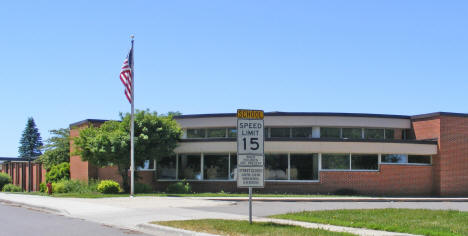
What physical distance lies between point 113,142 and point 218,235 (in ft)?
59.3

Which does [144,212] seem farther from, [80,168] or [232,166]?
[80,168]

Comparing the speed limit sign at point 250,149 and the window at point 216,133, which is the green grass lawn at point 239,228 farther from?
the window at point 216,133

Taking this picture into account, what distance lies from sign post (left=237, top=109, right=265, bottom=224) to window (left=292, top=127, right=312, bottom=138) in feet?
65.0

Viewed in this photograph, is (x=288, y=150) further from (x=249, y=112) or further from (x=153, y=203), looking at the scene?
(x=249, y=112)

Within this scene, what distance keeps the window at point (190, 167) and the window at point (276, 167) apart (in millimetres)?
4387

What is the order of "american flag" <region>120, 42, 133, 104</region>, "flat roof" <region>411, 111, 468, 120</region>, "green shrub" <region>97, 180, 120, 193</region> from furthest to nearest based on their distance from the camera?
"flat roof" <region>411, 111, 468, 120</region>, "green shrub" <region>97, 180, 120, 193</region>, "american flag" <region>120, 42, 133, 104</region>

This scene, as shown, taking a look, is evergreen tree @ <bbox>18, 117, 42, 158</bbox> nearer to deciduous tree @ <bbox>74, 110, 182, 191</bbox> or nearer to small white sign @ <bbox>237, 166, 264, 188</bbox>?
deciduous tree @ <bbox>74, 110, 182, 191</bbox>

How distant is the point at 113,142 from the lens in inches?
1170

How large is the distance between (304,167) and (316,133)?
8.08ft

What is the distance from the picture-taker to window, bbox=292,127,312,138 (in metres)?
33.9

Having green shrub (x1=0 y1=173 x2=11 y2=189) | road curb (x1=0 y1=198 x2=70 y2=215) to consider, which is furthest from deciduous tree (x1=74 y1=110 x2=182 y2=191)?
green shrub (x1=0 y1=173 x2=11 y2=189)

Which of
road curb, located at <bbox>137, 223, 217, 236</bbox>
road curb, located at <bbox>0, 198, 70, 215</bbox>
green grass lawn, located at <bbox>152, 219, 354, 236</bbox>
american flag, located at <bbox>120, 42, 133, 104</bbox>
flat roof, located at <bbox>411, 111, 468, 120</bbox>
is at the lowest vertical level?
road curb, located at <bbox>0, 198, 70, 215</bbox>

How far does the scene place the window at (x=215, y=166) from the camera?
1328 inches

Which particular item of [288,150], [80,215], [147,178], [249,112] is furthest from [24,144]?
[249,112]
